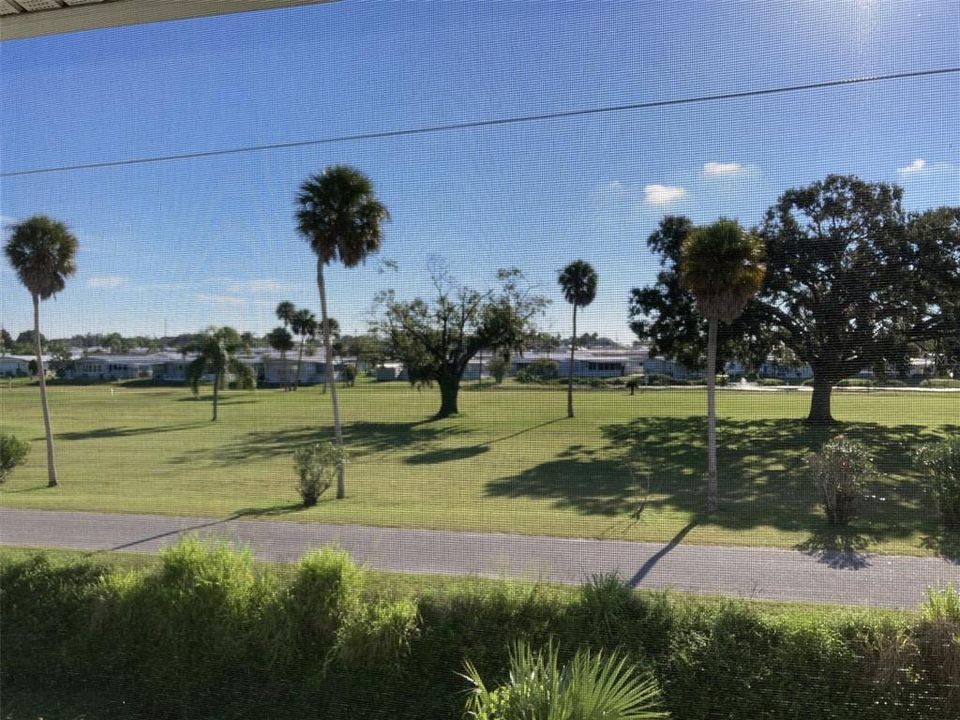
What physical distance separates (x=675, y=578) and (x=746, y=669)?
0.64m

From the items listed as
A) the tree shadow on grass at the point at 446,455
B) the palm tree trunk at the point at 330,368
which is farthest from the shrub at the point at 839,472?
the palm tree trunk at the point at 330,368

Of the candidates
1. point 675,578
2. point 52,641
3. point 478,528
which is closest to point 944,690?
point 675,578

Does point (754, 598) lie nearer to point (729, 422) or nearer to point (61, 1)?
point (729, 422)

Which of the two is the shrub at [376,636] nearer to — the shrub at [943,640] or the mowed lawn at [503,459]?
the mowed lawn at [503,459]

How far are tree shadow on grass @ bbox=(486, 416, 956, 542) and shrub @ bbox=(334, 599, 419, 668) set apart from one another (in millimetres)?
914

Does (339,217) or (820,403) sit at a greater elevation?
(339,217)

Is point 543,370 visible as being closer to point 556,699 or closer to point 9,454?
point 556,699

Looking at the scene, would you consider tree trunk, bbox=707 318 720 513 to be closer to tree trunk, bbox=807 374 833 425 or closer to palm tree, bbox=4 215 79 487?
tree trunk, bbox=807 374 833 425

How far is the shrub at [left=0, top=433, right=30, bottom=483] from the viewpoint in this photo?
10.3ft

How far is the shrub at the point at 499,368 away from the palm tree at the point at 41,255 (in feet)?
6.33

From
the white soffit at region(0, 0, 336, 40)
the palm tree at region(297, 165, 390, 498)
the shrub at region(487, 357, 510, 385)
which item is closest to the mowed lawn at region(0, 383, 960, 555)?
the shrub at region(487, 357, 510, 385)

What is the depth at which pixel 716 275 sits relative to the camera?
2338 millimetres

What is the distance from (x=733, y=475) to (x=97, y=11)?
2816mm

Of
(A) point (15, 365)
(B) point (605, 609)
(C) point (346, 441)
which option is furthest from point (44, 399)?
(B) point (605, 609)
